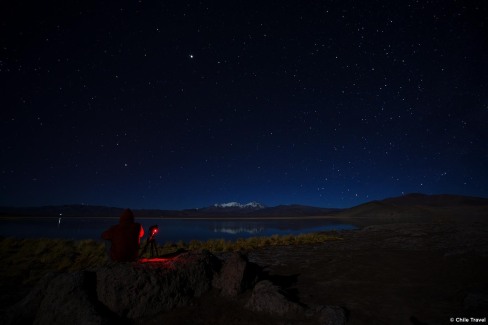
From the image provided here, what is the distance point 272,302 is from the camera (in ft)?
18.6

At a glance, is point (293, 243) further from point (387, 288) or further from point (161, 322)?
point (161, 322)

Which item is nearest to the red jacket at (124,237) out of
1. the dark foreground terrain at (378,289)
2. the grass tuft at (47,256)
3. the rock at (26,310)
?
the rock at (26,310)

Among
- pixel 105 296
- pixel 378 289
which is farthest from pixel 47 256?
pixel 378 289

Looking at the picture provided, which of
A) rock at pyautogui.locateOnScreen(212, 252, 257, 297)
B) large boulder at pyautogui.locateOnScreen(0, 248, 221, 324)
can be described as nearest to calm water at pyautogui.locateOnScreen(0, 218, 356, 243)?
rock at pyautogui.locateOnScreen(212, 252, 257, 297)

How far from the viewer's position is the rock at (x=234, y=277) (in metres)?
6.48

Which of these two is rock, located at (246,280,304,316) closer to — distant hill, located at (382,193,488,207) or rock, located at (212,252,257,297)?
rock, located at (212,252,257,297)

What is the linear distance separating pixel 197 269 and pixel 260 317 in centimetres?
179

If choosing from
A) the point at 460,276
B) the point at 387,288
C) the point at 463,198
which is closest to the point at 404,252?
the point at 460,276

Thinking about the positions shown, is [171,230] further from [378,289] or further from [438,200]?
[438,200]

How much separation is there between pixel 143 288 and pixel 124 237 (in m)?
1.28

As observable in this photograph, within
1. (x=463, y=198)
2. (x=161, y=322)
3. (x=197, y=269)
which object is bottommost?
(x=161, y=322)

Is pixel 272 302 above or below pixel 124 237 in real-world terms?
below

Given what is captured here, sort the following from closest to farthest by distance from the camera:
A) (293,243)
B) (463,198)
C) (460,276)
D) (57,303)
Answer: (57,303) → (460,276) → (293,243) → (463,198)

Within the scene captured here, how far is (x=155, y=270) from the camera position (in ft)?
18.9
